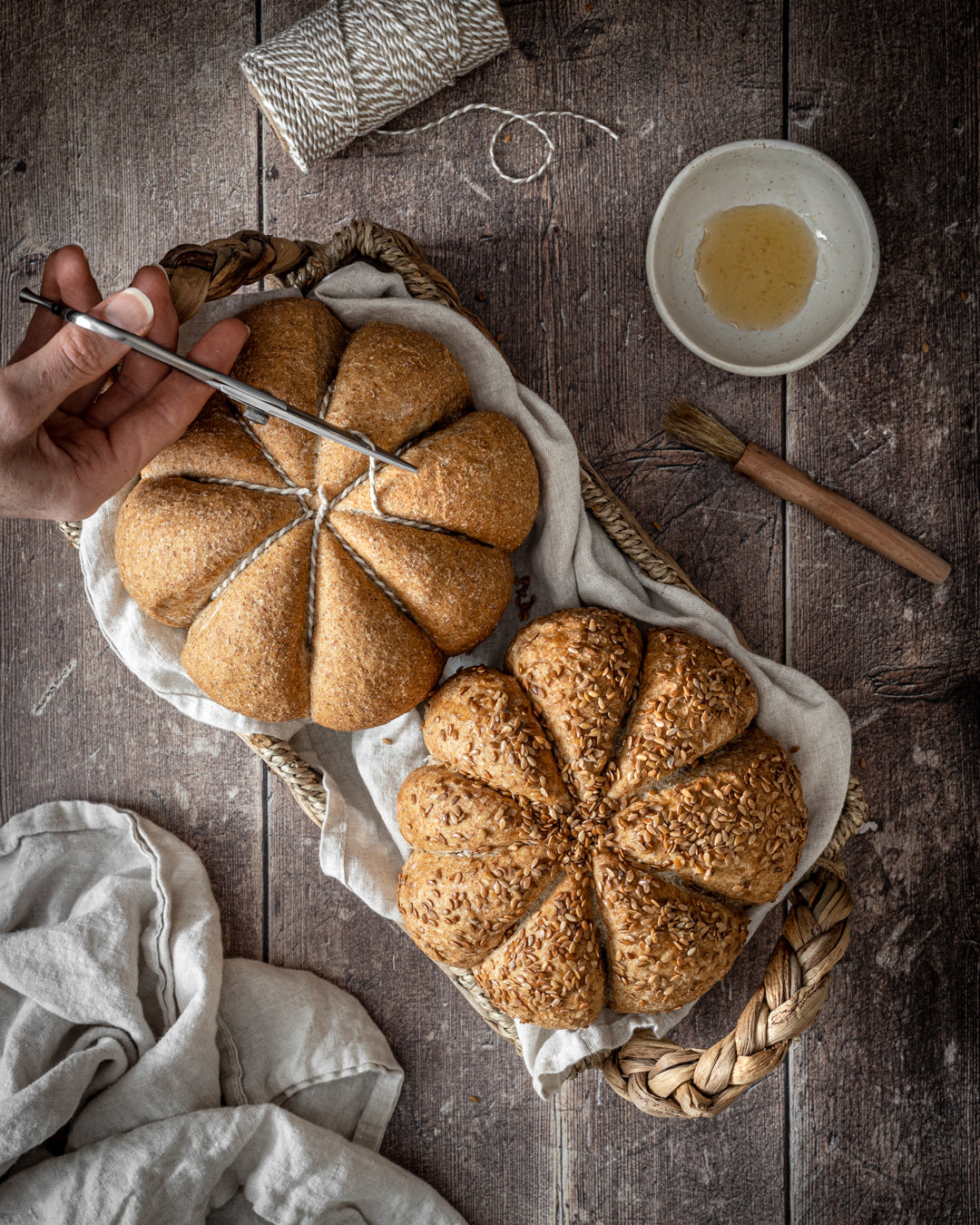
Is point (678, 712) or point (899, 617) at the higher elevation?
point (678, 712)

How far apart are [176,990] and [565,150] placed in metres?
2.36

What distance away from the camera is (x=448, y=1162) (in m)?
2.37

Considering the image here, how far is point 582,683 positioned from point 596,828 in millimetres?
292

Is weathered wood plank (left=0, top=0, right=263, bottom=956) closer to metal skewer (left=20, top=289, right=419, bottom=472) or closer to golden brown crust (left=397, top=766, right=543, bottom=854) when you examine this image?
golden brown crust (left=397, top=766, right=543, bottom=854)

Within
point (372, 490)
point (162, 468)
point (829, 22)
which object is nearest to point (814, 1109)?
point (372, 490)

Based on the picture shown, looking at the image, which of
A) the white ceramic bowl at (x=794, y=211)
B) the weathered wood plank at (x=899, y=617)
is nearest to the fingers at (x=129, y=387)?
the white ceramic bowl at (x=794, y=211)

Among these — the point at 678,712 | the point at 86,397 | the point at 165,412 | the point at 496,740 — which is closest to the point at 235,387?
the point at 165,412

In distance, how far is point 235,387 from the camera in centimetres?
162

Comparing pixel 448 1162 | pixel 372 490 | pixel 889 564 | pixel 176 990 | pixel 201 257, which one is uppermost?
pixel 201 257

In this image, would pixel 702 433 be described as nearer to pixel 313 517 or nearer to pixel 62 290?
pixel 313 517

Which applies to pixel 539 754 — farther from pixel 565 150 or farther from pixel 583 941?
pixel 565 150

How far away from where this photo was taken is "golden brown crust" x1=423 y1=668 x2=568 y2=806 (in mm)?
1786

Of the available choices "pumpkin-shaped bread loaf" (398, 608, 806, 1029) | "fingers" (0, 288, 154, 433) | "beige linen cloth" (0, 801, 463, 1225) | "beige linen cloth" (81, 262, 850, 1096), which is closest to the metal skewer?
"fingers" (0, 288, 154, 433)

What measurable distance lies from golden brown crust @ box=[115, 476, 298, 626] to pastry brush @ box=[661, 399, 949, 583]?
102 centimetres
